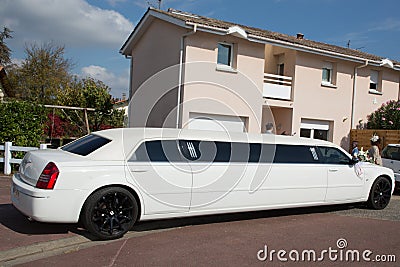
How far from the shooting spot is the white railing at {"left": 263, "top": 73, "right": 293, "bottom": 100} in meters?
15.5

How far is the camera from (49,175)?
5230 millimetres

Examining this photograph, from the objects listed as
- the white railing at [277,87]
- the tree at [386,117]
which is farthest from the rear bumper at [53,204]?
the tree at [386,117]

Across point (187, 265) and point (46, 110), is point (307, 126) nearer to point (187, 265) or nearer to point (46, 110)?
point (46, 110)

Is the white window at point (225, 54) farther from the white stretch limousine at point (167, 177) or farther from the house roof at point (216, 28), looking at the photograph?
the white stretch limousine at point (167, 177)

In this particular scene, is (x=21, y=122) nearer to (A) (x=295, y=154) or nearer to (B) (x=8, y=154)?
(B) (x=8, y=154)

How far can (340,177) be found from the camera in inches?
310

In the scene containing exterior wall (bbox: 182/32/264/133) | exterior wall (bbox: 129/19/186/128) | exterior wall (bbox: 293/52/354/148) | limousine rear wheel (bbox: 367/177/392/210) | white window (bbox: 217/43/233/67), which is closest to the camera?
limousine rear wheel (bbox: 367/177/392/210)

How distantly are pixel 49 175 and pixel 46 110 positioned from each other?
24.7 ft

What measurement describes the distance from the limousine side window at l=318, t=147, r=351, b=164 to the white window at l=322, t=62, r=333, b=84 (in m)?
9.79

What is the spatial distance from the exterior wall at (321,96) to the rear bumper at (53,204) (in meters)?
12.2

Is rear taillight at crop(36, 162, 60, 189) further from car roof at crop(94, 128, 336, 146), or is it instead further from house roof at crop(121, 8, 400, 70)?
house roof at crop(121, 8, 400, 70)

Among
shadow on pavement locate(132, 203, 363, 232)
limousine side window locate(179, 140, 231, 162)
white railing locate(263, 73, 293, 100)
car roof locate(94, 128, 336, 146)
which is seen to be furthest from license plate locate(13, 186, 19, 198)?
white railing locate(263, 73, 293, 100)

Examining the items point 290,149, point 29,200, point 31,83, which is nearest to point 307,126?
point 290,149

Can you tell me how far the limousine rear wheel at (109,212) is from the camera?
5.36 m
